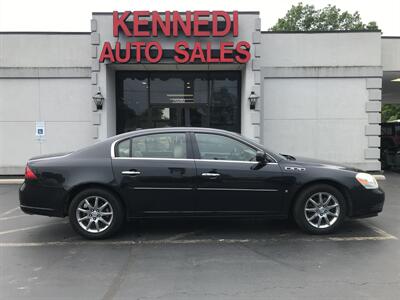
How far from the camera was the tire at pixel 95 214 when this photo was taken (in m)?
5.51

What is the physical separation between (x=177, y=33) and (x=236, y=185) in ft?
24.7

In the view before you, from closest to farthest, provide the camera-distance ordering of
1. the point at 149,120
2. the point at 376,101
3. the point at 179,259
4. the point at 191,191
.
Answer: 1. the point at 179,259
2. the point at 191,191
3. the point at 376,101
4. the point at 149,120

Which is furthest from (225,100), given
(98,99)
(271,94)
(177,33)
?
(98,99)

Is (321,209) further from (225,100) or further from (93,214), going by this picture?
(225,100)

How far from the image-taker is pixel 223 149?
570 centimetres

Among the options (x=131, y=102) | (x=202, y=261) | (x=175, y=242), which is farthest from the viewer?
(x=131, y=102)

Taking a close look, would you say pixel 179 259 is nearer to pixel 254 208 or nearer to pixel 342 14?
pixel 254 208

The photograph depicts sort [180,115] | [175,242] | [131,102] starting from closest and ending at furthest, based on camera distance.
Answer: [175,242] < [180,115] < [131,102]

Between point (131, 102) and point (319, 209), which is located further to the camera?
point (131, 102)

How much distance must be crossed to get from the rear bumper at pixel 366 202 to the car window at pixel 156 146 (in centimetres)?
257

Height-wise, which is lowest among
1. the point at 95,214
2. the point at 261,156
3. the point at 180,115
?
the point at 95,214

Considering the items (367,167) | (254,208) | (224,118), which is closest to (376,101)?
(367,167)

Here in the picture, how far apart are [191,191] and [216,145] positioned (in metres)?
0.77

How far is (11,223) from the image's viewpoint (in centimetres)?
665
